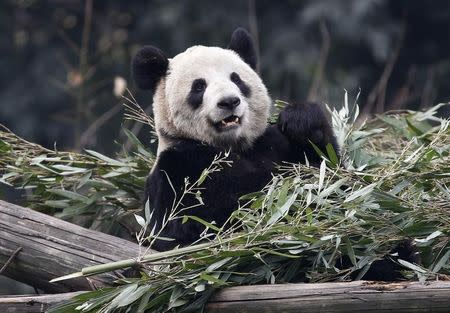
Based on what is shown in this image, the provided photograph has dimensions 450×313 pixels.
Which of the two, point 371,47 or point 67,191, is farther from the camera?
point 371,47

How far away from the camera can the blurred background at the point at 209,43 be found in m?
16.6

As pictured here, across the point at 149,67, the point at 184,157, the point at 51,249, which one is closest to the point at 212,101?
the point at 184,157

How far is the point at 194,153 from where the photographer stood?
6.50 m

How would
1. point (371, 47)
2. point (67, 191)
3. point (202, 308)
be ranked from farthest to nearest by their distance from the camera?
1. point (371, 47)
2. point (67, 191)
3. point (202, 308)

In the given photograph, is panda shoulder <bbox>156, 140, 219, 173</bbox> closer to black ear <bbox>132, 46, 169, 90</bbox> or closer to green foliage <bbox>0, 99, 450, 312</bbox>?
black ear <bbox>132, 46, 169, 90</bbox>

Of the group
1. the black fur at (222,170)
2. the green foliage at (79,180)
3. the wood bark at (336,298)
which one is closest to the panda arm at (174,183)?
the black fur at (222,170)

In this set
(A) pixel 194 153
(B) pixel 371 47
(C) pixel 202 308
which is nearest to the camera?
(C) pixel 202 308

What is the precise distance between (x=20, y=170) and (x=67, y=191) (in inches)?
11.4

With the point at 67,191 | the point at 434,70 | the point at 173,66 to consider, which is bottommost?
the point at 434,70

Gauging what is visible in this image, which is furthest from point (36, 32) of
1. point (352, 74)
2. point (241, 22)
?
point (352, 74)

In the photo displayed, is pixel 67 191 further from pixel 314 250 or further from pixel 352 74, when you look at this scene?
pixel 352 74

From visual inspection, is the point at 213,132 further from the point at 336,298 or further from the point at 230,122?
the point at 336,298

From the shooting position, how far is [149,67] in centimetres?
685

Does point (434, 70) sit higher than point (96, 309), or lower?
lower
